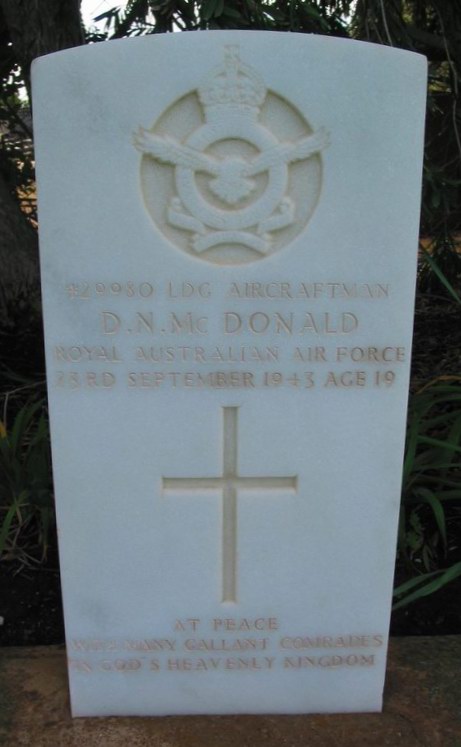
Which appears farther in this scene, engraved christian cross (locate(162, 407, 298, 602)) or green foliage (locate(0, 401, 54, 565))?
green foliage (locate(0, 401, 54, 565))

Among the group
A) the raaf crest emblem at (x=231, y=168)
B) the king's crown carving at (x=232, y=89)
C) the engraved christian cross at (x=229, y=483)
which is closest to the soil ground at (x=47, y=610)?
the engraved christian cross at (x=229, y=483)

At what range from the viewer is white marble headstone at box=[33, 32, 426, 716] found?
5.12ft

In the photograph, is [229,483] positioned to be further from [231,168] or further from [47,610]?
[47,610]

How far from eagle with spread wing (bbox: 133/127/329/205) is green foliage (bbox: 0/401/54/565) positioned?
153 cm

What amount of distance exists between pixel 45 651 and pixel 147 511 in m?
0.76

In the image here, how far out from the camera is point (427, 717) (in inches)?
77.4

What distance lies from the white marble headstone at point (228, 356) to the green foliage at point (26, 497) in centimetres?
83

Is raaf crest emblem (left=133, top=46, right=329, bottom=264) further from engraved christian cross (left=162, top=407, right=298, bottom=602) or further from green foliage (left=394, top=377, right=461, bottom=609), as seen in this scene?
green foliage (left=394, top=377, right=461, bottom=609)

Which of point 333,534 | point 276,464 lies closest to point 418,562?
point 333,534

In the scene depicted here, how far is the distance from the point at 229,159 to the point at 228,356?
463 millimetres

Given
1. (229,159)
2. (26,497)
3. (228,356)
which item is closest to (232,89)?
(229,159)

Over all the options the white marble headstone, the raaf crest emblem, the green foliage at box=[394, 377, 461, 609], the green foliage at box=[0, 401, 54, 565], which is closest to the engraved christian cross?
the white marble headstone

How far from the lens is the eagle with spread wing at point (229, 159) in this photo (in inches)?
62.0

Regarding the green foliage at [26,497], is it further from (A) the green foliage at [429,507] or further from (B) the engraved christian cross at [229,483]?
(A) the green foliage at [429,507]
